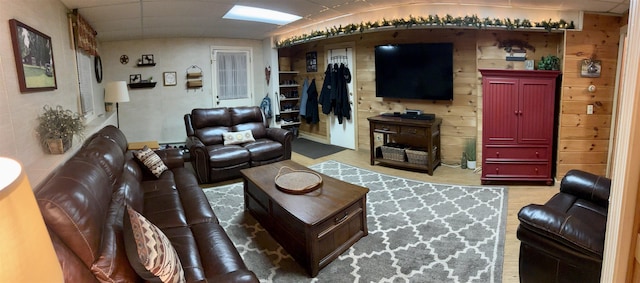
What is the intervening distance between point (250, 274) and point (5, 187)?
121 centimetres

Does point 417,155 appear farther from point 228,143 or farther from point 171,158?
point 171,158

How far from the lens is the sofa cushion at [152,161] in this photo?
3.48 metres

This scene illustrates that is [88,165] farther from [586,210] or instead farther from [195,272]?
[586,210]

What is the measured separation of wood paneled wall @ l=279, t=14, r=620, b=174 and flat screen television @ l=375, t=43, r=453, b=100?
0.64 feet

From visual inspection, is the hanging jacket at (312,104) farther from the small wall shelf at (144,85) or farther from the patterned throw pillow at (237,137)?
the small wall shelf at (144,85)

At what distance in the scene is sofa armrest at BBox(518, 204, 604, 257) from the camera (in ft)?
5.80

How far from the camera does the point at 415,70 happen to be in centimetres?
504

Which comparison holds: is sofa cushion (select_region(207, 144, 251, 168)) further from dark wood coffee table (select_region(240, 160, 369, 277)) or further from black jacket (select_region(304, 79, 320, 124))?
black jacket (select_region(304, 79, 320, 124))

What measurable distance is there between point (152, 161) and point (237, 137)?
5.57 feet

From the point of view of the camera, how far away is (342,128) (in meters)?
6.63

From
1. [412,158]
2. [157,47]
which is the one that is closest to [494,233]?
[412,158]

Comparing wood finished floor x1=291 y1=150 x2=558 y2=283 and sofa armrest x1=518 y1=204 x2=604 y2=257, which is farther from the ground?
sofa armrest x1=518 y1=204 x2=604 y2=257

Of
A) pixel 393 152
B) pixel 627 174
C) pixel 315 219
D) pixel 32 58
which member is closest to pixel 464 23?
pixel 393 152

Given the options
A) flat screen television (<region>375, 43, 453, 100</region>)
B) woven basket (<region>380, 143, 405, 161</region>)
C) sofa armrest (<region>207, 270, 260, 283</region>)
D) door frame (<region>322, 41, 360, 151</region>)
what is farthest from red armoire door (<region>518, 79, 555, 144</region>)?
sofa armrest (<region>207, 270, 260, 283</region>)
